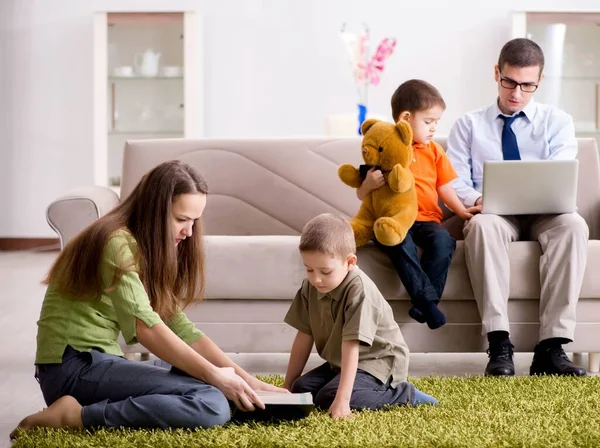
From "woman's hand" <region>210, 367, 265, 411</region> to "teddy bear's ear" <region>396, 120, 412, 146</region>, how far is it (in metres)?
1.00

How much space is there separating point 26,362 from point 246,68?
386cm

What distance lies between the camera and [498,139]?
3.13 meters

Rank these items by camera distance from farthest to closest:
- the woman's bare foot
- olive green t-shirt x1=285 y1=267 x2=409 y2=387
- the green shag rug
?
1. olive green t-shirt x1=285 y1=267 x2=409 y2=387
2. the woman's bare foot
3. the green shag rug

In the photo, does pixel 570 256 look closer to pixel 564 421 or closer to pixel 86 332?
pixel 564 421

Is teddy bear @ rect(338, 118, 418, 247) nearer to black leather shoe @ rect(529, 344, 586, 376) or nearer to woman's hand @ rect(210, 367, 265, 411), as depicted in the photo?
black leather shoe @ rect(529, 344, 586, 376)

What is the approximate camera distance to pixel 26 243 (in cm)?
664

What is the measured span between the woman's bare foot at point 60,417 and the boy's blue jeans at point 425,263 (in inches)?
40.9

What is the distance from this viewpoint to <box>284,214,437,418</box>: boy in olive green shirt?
2043 mm

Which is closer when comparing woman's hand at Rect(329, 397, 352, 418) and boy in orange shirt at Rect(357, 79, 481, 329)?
woman's hand at Rect(329, 397, 352, 418)

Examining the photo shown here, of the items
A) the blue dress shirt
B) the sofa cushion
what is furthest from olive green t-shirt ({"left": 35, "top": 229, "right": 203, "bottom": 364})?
the blue dress shirt

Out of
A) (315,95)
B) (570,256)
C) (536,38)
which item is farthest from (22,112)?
(570,256)

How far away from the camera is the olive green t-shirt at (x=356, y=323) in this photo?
2072 millimetres

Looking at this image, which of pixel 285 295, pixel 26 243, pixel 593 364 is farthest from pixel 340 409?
pixel 26 243

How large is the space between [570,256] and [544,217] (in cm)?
20
